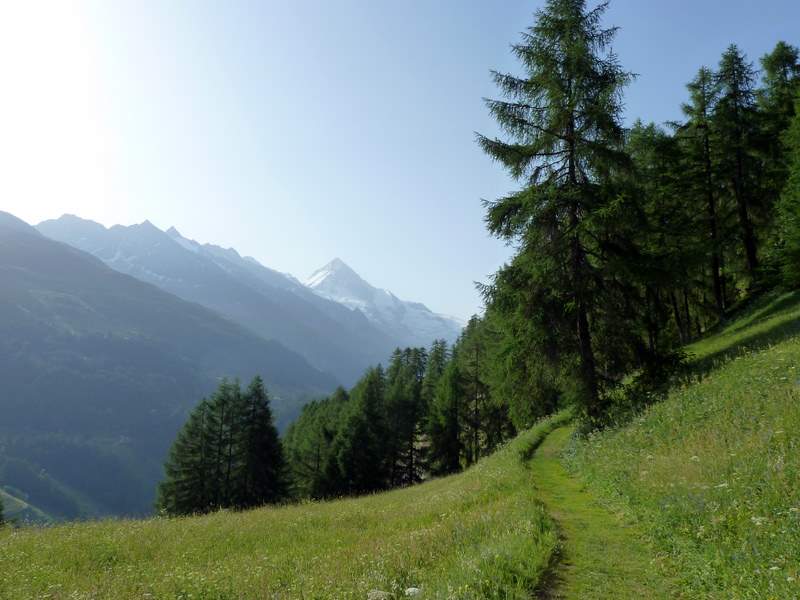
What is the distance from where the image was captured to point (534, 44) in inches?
764

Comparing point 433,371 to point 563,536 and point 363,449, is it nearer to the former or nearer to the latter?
point 363,449

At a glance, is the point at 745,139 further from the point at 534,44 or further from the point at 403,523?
the point at 403,523

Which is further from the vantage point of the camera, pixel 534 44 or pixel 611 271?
pixel 534 44

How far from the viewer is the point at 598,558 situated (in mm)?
7387

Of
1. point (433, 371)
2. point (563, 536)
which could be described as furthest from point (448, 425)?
point (563, 536)

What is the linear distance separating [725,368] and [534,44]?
1418 cm

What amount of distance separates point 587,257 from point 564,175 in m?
4.38

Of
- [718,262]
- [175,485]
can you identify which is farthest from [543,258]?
[175,485]

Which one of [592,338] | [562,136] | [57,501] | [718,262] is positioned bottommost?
[57,501]

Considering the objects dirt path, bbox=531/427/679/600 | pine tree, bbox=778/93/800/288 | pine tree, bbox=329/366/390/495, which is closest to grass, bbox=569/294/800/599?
dirt path, bbox=531/427/679/600

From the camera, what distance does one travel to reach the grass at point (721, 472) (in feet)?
19.4

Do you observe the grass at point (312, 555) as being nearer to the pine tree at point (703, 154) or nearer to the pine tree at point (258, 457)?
the pine tree at point (703, 154)

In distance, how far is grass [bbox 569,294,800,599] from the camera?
5.90 metres

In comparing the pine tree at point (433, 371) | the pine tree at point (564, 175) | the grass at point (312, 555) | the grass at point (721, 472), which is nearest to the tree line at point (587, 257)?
the pine tree at point (564, 175)
